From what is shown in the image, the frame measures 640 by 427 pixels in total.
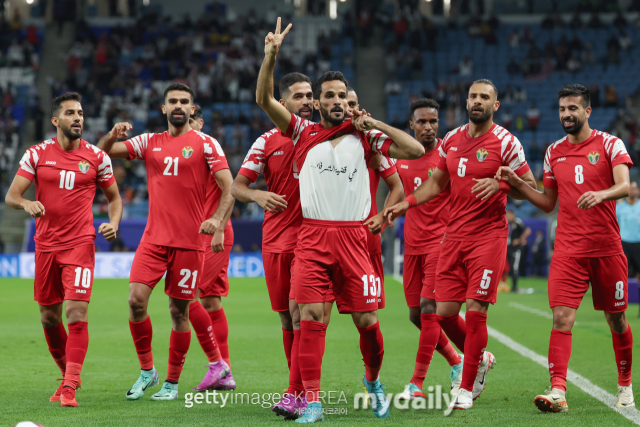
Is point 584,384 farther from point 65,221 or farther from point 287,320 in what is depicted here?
point 65,221

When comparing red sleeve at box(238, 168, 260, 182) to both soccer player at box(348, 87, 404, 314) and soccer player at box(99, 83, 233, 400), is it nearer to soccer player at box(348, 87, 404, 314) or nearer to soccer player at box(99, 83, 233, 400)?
soccer player at box(99, 83, 233, 400)

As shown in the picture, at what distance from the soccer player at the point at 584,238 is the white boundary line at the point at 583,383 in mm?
189

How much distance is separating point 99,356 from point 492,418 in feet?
16.9

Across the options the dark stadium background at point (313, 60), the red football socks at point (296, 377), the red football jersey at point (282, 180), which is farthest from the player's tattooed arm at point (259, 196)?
the dark stadium background at point (313, 60)

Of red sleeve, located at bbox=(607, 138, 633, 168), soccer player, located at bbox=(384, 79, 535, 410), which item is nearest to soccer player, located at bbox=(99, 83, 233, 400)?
soccer player, located at bbox=(384, 79, 535, 410)

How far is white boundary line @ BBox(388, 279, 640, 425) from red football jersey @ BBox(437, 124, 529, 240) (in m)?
1.64

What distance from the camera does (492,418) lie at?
584 cm

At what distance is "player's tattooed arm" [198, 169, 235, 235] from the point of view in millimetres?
6656

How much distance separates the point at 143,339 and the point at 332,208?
7.53ft

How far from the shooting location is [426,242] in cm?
734

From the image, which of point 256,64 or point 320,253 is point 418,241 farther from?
point 256,64

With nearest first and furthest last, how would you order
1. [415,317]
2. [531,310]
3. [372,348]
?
[372,348], [415,317], [531,310]

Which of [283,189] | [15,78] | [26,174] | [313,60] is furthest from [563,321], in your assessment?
[15,78]

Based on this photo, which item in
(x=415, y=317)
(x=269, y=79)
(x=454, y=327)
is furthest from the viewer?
(x=415, y=317)
